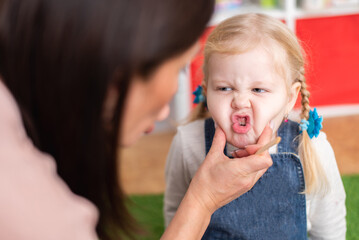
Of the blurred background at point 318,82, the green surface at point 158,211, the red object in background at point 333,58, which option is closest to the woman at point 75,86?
the green surface at point 158,211

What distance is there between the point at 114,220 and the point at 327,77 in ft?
5.51

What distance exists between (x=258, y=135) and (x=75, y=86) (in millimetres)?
462

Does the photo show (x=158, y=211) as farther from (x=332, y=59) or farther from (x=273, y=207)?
(x=332, y=59)

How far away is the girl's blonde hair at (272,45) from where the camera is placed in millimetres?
855

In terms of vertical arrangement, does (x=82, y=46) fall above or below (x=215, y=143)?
above

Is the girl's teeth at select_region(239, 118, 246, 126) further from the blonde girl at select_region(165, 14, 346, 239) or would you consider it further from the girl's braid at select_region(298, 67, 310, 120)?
the girl's braid at select_region(298, 67, 310, 120)

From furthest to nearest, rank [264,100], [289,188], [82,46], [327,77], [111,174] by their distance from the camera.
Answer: [327,77] < [289,188] < [264,100] < [111,174] < [82,46]

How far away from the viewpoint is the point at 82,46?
1.57ft

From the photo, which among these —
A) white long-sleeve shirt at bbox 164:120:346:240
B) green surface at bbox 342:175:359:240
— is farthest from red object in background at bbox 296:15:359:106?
white long-sleeve shirt at bbox 164:120:346:240

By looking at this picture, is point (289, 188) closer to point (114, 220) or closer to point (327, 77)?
point (114, 220)

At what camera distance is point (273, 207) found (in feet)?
3.33

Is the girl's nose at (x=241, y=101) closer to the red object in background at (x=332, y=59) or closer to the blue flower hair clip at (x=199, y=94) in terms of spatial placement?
the blue flower hair clip at (x=199, y=94)

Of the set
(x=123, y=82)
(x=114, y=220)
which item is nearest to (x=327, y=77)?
(x=114, y=220)

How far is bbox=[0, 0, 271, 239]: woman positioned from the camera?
48 centimetres
